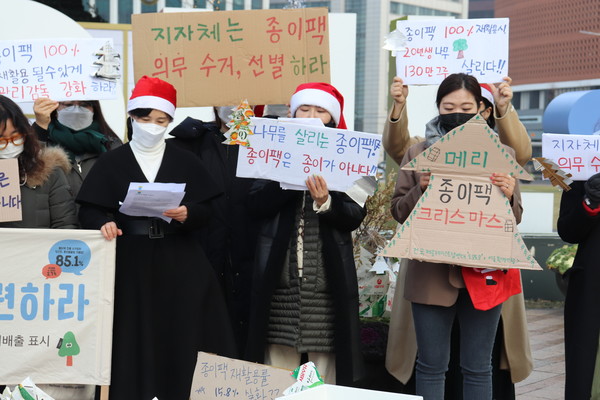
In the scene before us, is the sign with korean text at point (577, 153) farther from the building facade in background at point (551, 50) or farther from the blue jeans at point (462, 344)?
the building facade in background at point (551, 50)

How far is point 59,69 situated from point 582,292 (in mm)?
3222

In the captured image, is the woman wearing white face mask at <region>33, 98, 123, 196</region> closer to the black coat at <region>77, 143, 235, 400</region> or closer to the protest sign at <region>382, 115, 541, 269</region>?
the black coat at <region>77, 143, 235, 400</region>

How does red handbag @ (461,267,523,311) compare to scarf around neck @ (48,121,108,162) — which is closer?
red handbag @ (461,267,523,311)

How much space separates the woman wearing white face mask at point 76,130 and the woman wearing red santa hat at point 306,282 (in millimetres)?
1132

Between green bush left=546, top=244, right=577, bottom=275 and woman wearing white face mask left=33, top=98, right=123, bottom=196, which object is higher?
woman wearing white face mask left=33, top=98, right=123, bottom=196

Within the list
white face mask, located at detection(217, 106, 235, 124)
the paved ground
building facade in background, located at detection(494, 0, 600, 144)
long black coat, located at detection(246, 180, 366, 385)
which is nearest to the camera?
long black coat, located at detection(246, 180, 366, 385)

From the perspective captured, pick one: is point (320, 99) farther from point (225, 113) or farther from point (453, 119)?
point (225, 113)

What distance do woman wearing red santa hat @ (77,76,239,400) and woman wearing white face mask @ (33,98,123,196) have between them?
0.49 m

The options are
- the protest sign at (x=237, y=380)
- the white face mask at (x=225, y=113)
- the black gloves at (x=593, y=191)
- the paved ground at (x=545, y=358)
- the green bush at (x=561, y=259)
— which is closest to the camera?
the protest sign at (x=237, y=380)

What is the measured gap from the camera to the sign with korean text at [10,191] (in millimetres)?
4160

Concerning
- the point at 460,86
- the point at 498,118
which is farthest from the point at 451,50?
the point at 460,86

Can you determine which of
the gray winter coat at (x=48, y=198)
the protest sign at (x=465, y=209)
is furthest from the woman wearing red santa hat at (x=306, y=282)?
the gray winter coat at (x=48, y=198)

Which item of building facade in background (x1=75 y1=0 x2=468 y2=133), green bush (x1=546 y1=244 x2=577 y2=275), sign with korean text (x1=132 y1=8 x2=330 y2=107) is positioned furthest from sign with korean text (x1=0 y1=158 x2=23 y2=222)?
building facade in background (x1=75 y1=0 x2=468 y2=133)

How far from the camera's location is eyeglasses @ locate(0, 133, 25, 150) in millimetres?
4230
